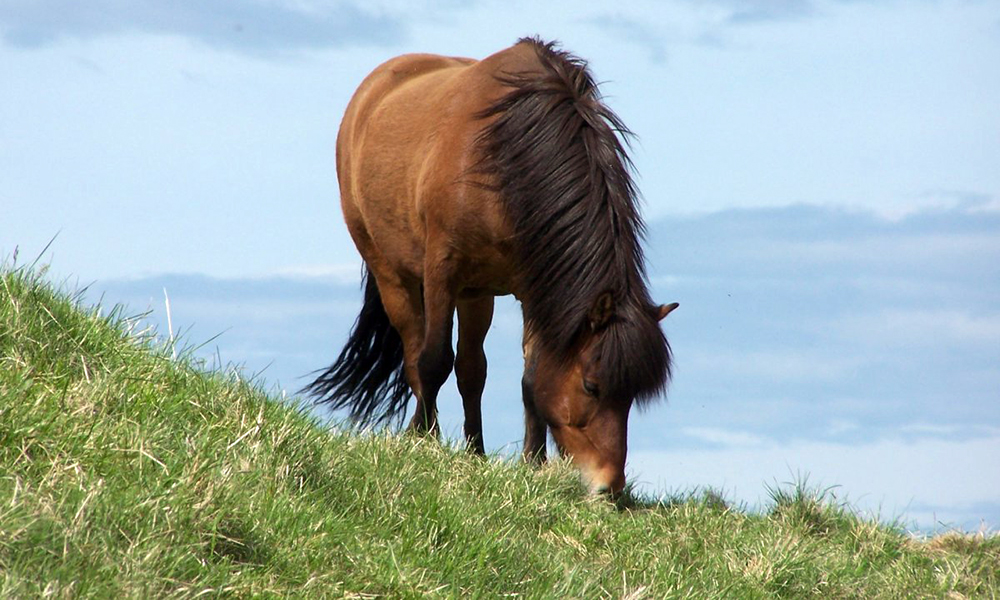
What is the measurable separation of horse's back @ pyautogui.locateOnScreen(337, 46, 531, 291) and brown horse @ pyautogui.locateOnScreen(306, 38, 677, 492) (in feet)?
0.04

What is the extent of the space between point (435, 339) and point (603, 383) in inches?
52.6

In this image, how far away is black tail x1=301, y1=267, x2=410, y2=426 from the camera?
810cm

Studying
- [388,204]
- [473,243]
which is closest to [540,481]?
[473,243]

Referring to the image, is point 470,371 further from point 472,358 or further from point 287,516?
point 287,516

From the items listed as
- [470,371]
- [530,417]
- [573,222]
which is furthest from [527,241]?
[470,371]

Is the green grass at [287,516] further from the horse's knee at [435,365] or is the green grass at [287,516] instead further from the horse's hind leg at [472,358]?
the horse's hind leg at [472,358]

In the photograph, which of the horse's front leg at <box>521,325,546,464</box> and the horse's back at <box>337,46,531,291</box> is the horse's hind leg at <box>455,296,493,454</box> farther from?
the horse's back at <box>337,46,531,291</box>

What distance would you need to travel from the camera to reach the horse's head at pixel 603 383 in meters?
5.40

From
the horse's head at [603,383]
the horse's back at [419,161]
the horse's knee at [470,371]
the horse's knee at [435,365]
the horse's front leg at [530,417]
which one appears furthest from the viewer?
the horse's knee at [470,371]

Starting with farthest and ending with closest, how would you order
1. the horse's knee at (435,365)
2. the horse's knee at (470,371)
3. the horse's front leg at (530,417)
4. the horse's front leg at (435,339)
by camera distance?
the horse's knee at (470,371) < the horse's knee at (435,365) < the horse's front leg at (435,339) < the horse's front leg at (530,417)

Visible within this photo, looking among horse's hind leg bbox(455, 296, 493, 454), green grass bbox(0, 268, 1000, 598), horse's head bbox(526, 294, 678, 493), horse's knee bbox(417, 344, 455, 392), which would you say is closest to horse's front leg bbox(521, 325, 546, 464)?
horse's head bbox(526, 294, 678, 493)

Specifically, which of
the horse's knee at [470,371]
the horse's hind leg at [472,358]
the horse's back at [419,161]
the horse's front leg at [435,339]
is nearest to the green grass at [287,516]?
the horse's front leg at [435,339]

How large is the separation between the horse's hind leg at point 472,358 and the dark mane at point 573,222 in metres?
1.15

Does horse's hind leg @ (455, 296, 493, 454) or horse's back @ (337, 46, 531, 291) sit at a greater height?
horse's back @ (337, 46, 531, 291)
